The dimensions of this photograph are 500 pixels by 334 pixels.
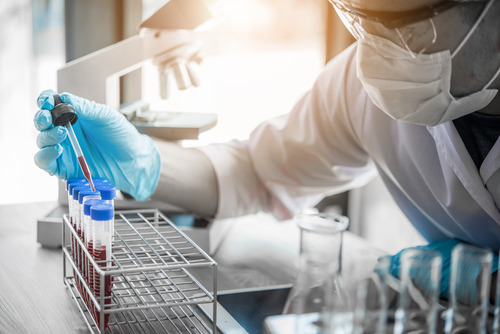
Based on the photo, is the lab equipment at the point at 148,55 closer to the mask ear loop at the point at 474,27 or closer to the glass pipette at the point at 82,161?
the glass pipette at the point at 82,161

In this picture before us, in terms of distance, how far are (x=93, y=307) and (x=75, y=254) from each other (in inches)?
5.9

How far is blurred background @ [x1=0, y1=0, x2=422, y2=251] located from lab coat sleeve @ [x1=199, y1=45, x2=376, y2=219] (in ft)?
3.99

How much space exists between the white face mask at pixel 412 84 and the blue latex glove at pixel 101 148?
0.59 metres

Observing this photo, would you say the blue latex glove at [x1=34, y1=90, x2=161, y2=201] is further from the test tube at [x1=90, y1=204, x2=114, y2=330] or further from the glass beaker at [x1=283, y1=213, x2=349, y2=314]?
the glass beaker at [x1=283, y1=213, x2=349, y2=314]

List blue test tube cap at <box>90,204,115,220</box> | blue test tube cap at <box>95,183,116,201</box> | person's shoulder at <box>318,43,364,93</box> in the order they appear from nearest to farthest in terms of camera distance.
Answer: blue test tube cap at <box>90,204,115,220</box>
blue test tube cap at <box>95,183,116,201</box>
person's shoulder at <box>318,43,364,93</box>

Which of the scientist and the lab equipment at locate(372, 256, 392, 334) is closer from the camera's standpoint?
the lab equipment at locate(372, 256, 392, 334)

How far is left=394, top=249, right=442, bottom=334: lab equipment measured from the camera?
0.47 m

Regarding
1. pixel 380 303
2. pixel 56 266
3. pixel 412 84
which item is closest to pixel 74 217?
pixel 56 266

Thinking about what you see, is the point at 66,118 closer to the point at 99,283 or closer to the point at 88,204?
the point at 88,204

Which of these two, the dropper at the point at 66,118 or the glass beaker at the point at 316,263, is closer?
the glass beaker at the point at 316,263

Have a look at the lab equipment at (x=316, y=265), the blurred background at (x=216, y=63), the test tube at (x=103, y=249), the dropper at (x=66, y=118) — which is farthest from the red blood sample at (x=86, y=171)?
the blurred background at (x=216, y=63)

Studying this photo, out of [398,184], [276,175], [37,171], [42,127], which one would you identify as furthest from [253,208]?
[37,171]

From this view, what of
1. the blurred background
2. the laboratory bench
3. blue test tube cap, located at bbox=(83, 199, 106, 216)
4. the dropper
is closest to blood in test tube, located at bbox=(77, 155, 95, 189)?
the dropper

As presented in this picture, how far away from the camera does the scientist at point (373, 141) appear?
34.6 inches
